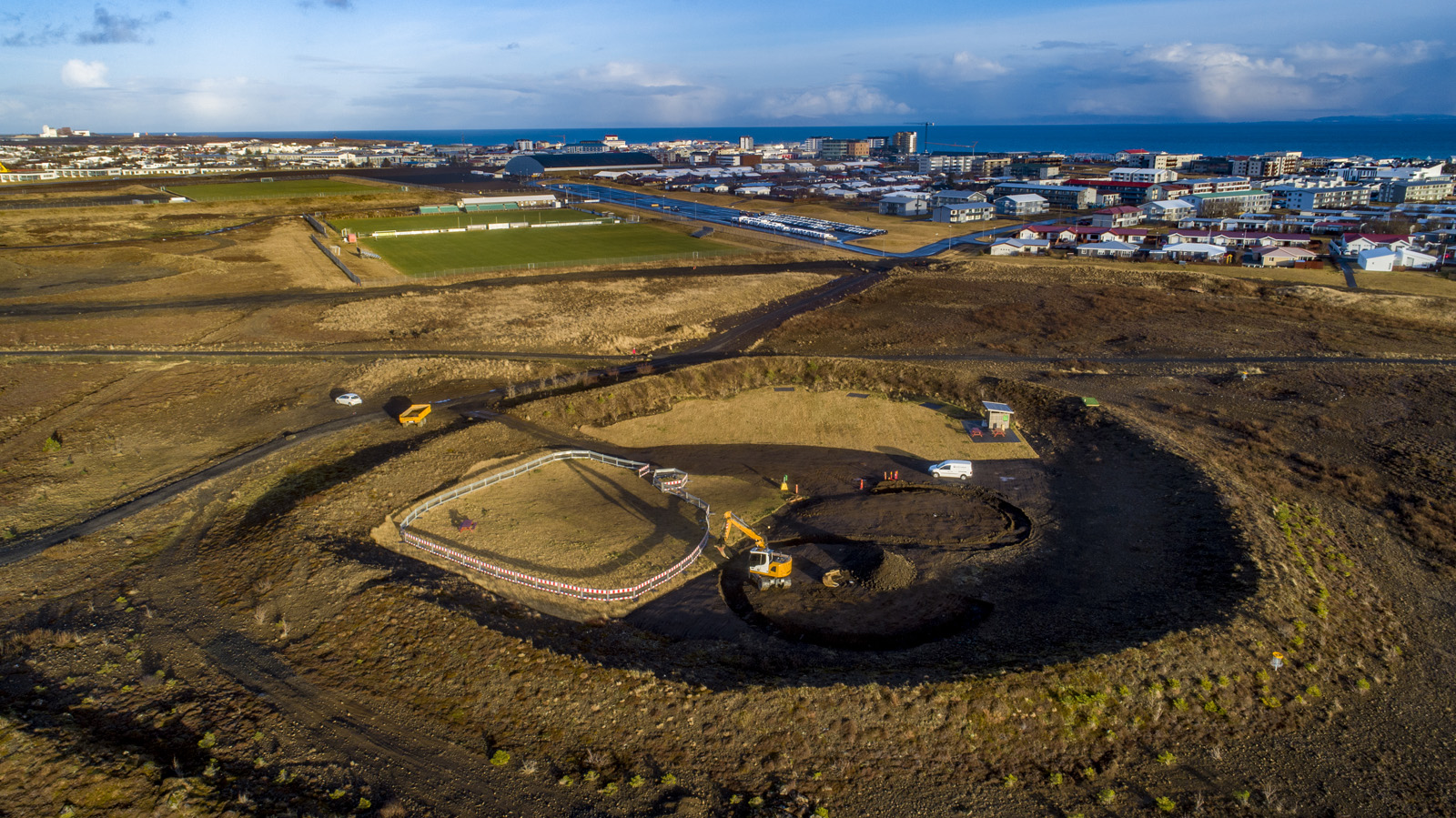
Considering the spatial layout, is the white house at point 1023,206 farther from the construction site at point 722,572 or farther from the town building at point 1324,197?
the construction site at point 722,572

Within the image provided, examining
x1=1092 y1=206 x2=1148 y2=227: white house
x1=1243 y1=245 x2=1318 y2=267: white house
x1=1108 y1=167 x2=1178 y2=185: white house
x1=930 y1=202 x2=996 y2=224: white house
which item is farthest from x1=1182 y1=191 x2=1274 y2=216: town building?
x1=1243 y1=245 x2=1318 y2=267: white house

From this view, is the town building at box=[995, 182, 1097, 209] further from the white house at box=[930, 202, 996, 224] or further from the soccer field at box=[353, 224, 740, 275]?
the soccer field at box=[353, 224, 740, 275]

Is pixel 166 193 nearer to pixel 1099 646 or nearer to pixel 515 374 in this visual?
pixel 515 374

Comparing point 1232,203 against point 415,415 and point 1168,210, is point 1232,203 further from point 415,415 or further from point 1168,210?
point 415,415

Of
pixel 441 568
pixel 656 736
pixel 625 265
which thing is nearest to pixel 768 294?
pixel 625 265

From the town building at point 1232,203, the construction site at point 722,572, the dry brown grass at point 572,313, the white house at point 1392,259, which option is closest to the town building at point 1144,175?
the town building at point 1232,203

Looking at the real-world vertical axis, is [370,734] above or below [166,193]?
below

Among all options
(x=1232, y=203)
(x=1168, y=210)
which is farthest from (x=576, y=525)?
Result: (x=1232, y=203)
